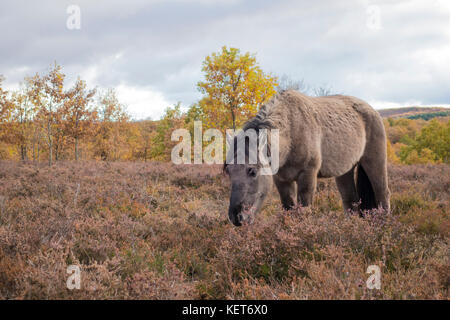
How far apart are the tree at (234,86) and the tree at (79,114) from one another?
7854 mm

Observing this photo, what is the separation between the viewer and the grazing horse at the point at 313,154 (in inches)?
144

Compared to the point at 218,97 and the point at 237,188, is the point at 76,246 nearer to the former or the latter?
the point at 237,188

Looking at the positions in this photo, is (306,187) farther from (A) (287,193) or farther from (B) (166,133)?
(B) (166,133)

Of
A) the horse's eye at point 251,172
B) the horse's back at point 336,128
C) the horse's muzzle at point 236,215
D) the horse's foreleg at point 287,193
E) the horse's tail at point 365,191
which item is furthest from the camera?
the horse's tail at point 365,191

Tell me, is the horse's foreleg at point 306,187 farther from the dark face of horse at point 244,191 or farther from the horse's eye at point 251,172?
the horse's eye at point 251,172

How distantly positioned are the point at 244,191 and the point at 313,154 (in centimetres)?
141

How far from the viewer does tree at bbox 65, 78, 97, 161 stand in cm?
1817

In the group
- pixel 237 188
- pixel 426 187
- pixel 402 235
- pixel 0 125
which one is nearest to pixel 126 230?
pixel 237 188

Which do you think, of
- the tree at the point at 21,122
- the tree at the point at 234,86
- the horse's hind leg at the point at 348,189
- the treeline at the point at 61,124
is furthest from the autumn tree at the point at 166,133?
the horse's hind leg at the point at 348,189

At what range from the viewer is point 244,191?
140 inches

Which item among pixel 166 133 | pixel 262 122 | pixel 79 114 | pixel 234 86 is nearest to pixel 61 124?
pixel 79 114

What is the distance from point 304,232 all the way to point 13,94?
102 feet

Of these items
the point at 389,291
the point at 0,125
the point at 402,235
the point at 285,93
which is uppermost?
the point at 0,125

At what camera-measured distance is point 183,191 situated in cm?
841
